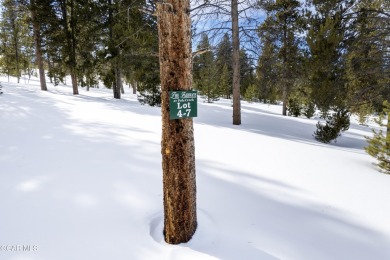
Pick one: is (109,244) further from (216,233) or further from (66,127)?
(66,127)

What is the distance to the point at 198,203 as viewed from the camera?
359 cm

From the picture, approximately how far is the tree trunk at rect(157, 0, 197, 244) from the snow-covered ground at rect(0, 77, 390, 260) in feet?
0.96

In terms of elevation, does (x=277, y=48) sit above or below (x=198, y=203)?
above

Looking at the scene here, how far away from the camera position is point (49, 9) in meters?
16.4

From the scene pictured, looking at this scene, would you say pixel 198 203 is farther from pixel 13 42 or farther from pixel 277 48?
pixel 13 42

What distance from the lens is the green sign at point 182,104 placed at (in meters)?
2.40

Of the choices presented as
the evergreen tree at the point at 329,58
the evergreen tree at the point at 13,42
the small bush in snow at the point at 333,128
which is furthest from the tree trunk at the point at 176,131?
the evergreen tree at the point at 13,42

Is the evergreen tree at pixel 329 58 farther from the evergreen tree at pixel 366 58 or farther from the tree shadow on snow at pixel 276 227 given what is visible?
the tree shadow on snow at pixel 276 227

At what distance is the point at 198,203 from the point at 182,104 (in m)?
1.75

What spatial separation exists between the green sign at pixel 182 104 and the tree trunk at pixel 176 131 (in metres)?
0.08

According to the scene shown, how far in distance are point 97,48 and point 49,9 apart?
362 centimetres

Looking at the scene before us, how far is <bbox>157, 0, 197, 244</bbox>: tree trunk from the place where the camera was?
241 cm

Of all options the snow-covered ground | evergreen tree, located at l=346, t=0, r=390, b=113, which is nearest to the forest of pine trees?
evergreen tree, located at l=346, t=0, r=390, b=113

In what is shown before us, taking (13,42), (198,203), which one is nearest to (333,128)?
(198,203)
